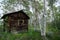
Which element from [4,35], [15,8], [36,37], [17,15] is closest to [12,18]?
[17,15]

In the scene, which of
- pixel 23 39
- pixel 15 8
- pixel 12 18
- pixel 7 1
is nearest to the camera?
pixel 23 39

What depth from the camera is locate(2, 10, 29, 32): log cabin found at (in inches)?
794

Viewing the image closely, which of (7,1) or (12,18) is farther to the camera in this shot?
(7,1)

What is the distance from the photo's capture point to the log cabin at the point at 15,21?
20172 millimetres

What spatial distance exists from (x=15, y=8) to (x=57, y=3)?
7062mm

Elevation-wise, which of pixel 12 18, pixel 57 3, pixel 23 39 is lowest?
pixel 23 39

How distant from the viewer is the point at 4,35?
17.7 metres

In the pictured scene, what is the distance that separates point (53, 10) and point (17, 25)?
11.4m

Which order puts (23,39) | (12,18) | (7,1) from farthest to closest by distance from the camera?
(7,1), (12,18), (23,39)

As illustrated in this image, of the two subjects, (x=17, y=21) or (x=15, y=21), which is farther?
(x=17, y=21)

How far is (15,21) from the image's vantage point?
20359 mm

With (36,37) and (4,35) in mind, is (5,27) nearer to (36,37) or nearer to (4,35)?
(4,35)

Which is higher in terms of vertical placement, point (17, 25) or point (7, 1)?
point (7, 1)

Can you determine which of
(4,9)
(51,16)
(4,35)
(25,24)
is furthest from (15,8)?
(4,35)
